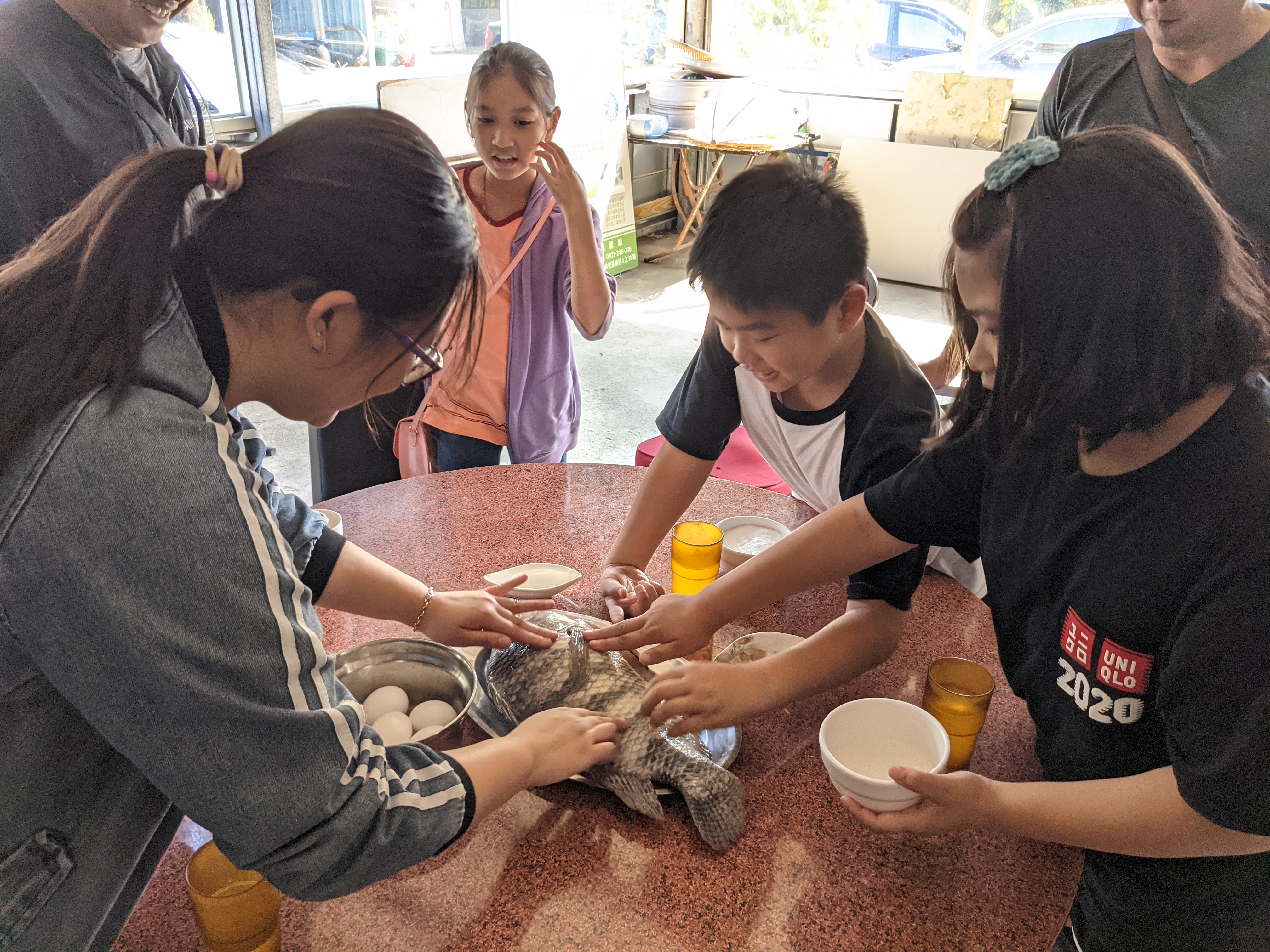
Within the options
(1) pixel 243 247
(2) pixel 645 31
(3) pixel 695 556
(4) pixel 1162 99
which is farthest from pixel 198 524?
(2) pixel 645 31

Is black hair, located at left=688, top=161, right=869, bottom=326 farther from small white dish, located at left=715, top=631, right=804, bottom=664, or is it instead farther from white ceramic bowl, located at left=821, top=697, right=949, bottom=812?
white ceramic bowl, located at left=821, top=697, right=949, bottom=812

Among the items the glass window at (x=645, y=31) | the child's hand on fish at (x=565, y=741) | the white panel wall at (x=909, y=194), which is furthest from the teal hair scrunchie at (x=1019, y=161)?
the glass window at (x=645, y=31)

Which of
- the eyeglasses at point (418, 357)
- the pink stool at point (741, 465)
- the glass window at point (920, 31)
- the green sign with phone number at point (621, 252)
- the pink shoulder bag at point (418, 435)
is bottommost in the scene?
the green sign with phone number at point (621, 252)

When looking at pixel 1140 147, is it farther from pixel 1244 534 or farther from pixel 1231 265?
pixel 1244 534

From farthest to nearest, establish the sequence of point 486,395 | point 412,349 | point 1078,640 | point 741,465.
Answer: point 741,465 → point 486,395 → point 1078,640 → point 412,349

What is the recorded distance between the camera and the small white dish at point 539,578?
132 centimetres

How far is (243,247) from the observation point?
0.75 m

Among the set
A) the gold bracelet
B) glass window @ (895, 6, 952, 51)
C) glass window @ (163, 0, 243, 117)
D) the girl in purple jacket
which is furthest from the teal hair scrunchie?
glass window @ (895, 6, 952, 51)

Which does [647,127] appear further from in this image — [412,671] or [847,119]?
[412,671]

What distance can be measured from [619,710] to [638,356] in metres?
4.01

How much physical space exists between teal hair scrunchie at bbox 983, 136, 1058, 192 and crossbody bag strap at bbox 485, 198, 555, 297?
1.33 m

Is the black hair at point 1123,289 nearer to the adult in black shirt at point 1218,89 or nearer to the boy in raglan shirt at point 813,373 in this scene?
the boy in raglan shirt at point 813,373

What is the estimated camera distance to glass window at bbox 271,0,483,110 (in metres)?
3.95

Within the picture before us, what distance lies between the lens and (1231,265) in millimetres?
789
